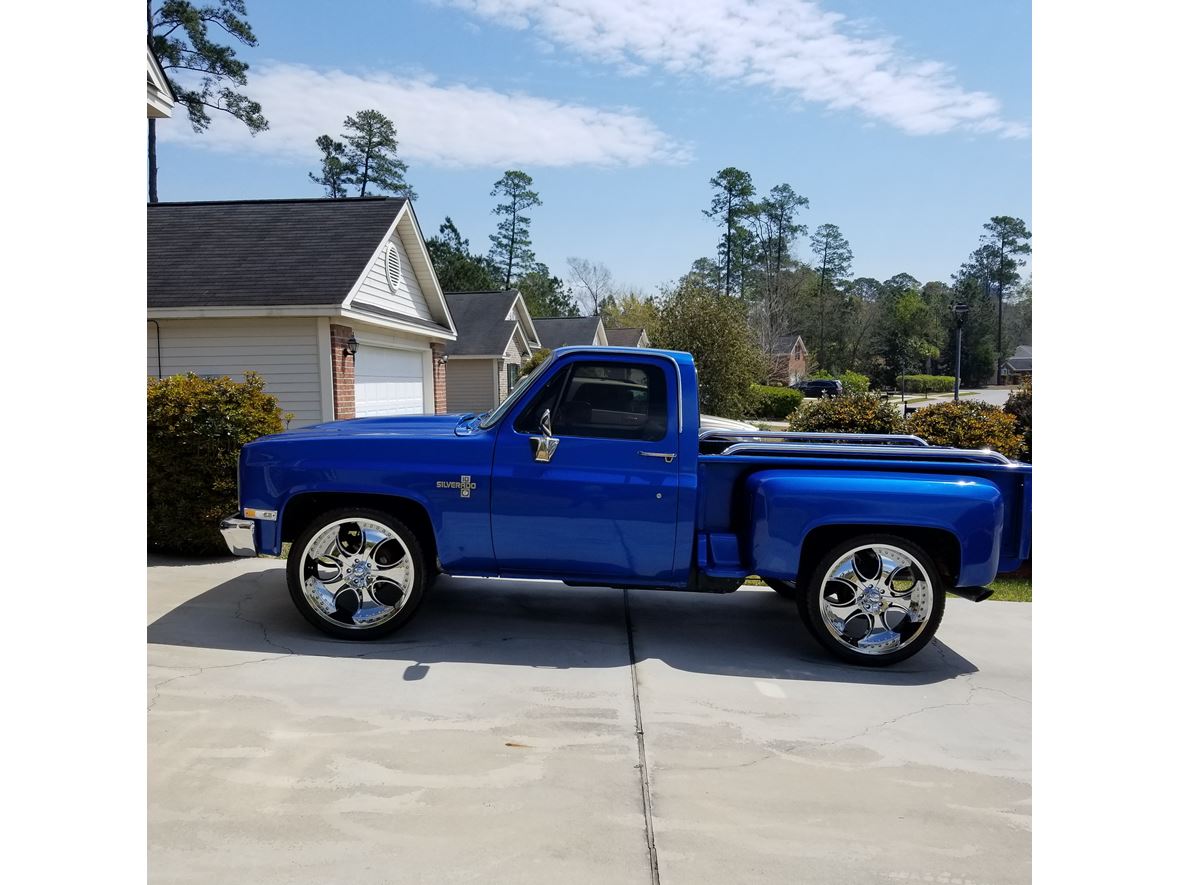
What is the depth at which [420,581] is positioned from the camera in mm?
5133

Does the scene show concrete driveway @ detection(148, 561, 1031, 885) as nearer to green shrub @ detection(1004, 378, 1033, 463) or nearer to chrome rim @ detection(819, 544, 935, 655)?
chrome rim @ detection(819, 544, 935, 655)

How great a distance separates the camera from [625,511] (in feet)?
16.4

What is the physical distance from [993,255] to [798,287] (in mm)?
29458

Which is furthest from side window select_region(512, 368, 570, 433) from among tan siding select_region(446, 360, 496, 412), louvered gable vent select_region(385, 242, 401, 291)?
tan siding select_region(446, 360, 496, 412)

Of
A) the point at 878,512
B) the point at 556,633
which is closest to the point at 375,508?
the point at 556,633

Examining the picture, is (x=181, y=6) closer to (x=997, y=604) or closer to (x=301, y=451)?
(x=301, y=451)

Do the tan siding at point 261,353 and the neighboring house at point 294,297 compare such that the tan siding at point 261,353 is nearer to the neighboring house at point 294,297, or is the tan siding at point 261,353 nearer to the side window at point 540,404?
the neighboring house at point 294,297

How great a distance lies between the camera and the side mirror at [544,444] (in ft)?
16.5

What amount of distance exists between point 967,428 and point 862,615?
461 cm

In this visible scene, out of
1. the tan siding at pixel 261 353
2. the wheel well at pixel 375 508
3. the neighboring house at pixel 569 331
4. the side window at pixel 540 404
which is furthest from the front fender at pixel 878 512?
the neighboring house at pixel 569 331

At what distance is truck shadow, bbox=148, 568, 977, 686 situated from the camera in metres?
5.00

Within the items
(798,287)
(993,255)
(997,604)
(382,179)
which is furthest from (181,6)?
(993,255)

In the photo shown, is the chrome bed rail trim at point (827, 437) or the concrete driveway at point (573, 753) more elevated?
the chrome bed rail trim at point (827, 437)

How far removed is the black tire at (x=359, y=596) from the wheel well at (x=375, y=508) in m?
0.08
